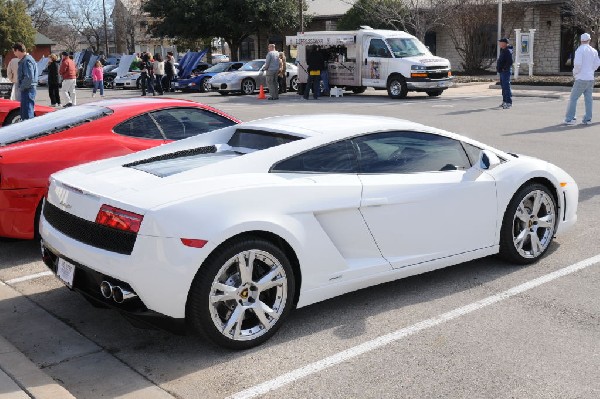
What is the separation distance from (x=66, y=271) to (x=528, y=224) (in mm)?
3603

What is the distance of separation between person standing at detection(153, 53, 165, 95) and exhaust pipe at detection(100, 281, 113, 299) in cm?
2612

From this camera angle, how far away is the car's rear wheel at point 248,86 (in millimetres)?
28062

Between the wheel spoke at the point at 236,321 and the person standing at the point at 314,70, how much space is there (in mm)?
20444

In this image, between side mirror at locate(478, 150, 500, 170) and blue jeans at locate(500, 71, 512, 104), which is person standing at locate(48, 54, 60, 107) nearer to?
blue jeans at locate(500, 71, 512, 104)

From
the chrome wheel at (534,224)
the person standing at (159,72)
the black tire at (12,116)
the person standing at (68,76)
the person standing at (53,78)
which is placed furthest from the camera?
the person standing at (159,72)

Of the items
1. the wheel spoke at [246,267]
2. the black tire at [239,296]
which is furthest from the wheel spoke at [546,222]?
the wheel spoke at [246,267]

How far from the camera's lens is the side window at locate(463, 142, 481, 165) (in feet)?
18.6

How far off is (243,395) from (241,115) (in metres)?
16.1

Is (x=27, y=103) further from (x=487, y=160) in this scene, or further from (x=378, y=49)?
(x=378, y=49)

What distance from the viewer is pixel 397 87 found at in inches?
947

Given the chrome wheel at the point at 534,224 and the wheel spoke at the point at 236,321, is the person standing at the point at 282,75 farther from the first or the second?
the wheel spoke at the point at 236,321

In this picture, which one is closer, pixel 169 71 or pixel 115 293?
pixel 115 293

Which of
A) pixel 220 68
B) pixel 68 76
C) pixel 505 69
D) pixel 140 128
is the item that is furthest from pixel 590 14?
pixel 140 128

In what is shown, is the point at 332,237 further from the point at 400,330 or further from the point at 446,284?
the point at 446,284
